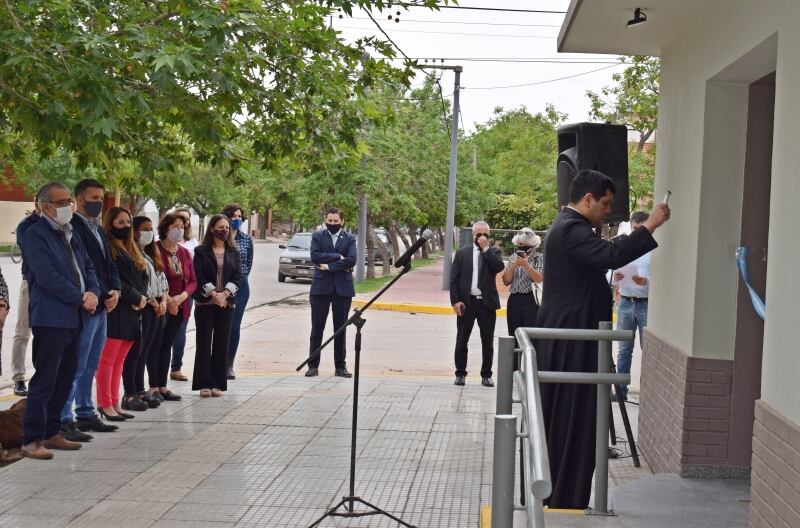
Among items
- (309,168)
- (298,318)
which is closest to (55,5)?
(309,168)

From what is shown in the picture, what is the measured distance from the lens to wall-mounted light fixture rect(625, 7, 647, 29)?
740cm

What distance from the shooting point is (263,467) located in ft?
25.3

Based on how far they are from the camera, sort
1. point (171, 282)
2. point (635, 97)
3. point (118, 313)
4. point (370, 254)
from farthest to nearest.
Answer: point (370, 254)
point (635, 97)
point (171, 282)
point (118, 313)

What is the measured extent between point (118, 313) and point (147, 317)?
0.61 metres

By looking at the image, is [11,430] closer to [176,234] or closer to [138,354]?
[138,354]

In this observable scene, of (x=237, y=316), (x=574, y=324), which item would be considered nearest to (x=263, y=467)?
(x=574, y=324)

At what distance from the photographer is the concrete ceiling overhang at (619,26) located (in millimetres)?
7328

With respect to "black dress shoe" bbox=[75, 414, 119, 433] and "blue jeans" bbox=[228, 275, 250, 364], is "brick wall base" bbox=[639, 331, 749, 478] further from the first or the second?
"blue jeans" bbox=[228, 275, 250, 364]

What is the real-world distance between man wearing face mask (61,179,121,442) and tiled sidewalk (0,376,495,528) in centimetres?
27

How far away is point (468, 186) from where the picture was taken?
45594 mm

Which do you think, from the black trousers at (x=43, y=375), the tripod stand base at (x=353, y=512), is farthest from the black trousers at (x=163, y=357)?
the tripod stand base at (x=353, y=512)

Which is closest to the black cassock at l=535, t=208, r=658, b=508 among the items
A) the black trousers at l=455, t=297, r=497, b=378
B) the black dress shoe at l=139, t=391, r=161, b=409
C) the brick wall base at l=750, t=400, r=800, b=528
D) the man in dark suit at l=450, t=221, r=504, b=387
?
the brick wall base at l=750, t=400, r=800, b=528

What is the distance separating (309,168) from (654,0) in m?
4.15

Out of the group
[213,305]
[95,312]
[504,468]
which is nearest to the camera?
[504,468]
